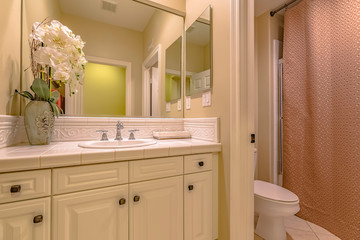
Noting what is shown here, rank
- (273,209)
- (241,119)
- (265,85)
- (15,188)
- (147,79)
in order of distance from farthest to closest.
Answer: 1. (265,85)
2. (147,79)
3. (273,209)
4. (241,119)
5. (15,188)

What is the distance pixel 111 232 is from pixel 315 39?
2354mm

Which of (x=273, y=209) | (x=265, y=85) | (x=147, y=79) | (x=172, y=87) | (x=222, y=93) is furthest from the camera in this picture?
(x=265, y=85)

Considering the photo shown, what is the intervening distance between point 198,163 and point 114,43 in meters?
1.19

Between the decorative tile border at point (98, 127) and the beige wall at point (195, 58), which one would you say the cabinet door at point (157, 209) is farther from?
the beige wall at point (195, 58)

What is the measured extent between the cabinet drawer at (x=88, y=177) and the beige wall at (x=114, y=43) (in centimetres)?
71

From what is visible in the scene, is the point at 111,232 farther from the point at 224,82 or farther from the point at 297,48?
the point at 297,48

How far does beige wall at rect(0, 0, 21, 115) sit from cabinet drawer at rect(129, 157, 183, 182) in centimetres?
73

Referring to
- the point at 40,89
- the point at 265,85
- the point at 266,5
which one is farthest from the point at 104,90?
the point at 266,5

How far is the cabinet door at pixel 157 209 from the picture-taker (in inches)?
34.8

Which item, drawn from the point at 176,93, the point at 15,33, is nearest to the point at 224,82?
the point at 176,93

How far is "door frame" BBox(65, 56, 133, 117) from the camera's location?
1255mm

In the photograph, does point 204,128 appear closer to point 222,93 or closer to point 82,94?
A: point 222,93

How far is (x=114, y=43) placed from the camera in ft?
4.62

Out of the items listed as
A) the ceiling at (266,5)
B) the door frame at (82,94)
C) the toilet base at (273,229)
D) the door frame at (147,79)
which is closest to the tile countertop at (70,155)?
the door frame at (82,94)
